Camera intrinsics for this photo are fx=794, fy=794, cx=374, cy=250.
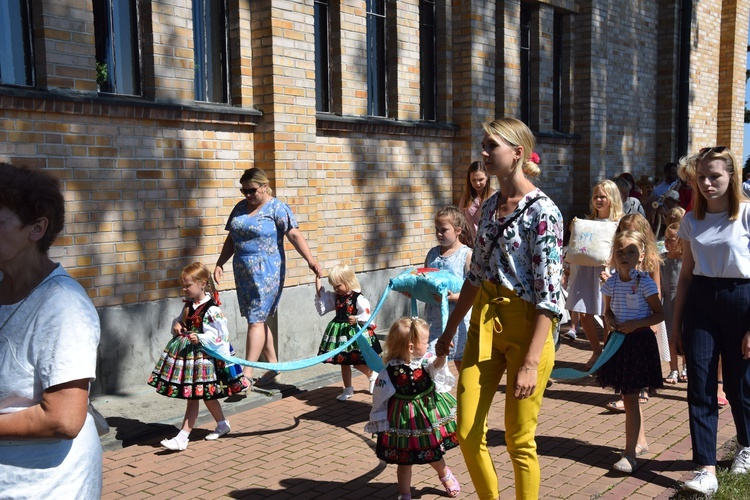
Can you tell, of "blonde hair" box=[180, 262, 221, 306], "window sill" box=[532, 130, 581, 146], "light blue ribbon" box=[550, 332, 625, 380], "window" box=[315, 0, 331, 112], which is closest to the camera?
"light blue ribbon" box=[550, 332, 625, 380]

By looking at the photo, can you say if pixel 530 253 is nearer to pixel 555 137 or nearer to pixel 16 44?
pixel 16 44

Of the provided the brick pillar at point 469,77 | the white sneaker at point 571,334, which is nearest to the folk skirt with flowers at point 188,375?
the white sneaker at point 571,334

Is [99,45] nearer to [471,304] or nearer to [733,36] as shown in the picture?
[471,304]

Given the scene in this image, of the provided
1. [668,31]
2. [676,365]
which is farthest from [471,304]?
[668,31]

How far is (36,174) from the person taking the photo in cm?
247

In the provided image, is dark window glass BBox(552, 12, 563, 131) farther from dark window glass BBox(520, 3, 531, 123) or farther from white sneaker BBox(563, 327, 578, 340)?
white sneaker BBox(563, 327, 578, 340)

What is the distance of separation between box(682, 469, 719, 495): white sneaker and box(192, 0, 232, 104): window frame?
5683 millimetres

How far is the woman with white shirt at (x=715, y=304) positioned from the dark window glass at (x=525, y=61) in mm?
8104

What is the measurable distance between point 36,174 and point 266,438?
155 inches

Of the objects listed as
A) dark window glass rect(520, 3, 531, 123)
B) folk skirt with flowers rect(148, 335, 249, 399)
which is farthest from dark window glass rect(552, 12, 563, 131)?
folk skirt with flowers rect(148, 335, 249, 399)

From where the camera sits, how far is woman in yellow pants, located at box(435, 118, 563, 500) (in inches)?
146

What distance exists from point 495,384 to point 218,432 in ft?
9.14

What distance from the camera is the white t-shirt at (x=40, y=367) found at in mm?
2322

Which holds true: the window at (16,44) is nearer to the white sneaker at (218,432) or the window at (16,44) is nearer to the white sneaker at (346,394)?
the white sneaker at (218,432)
